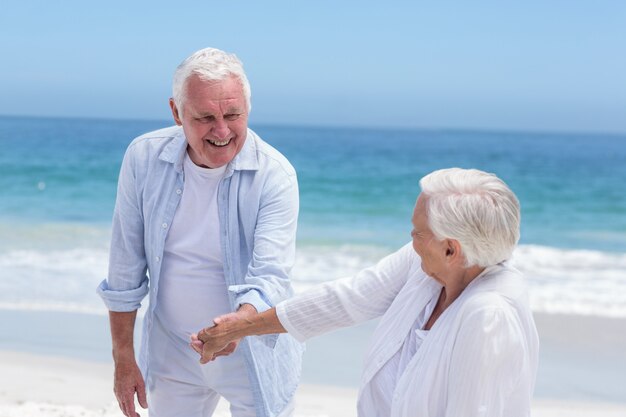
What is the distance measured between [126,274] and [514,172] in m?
24.8

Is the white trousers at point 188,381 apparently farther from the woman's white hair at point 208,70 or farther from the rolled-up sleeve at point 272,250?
the woman's white hair at point 208,70

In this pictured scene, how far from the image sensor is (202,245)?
282 centimetres

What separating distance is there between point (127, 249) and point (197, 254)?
23 centimetres

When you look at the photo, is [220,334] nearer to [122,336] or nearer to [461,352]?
[122,336]

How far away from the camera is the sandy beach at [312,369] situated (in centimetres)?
516

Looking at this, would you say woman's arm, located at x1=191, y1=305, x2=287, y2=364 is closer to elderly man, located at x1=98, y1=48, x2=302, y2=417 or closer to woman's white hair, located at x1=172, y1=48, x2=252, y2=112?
elderly man, located at x1=98, y1=48, x2=302, y2=417

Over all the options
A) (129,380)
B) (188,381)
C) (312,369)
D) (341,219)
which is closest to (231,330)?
(188,381)

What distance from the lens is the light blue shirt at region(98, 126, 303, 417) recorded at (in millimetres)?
2760

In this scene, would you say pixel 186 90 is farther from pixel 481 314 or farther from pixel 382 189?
pixel 382 189

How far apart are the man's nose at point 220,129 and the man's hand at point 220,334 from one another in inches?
18.9

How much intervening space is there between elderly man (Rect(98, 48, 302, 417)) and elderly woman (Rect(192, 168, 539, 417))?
1.52 feet

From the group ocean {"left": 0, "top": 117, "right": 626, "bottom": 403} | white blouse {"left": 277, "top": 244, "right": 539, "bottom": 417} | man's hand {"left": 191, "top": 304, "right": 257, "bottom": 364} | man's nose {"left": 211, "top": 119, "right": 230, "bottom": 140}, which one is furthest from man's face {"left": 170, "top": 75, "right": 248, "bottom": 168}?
ocean {"left": 0, "top": 117, "right": 626, "bottom": 403}

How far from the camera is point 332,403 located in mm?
5191

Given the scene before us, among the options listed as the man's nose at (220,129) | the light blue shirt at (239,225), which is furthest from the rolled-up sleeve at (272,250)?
the man's nose at (220,129)
